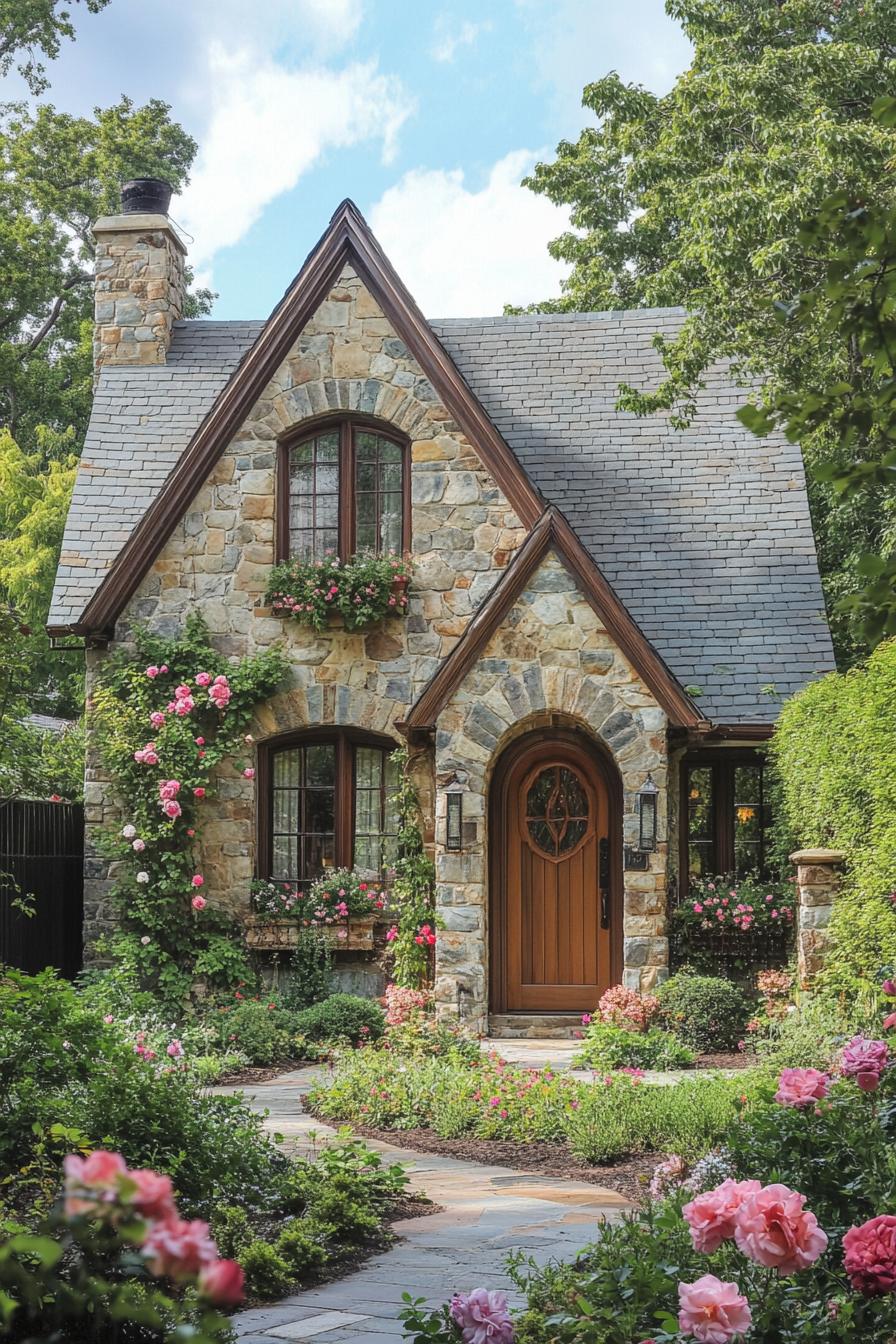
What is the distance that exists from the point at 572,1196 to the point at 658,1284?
3142 mm

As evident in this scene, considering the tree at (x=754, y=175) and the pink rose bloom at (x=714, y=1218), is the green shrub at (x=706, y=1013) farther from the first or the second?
the pink rose bloom at (x=714, y=1218)


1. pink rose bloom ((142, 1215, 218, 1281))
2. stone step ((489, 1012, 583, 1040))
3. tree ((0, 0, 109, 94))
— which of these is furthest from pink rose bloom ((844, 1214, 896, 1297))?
tree ((0, 0, 109, 94))

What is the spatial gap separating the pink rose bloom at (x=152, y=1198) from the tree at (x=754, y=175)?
8618 millimetres

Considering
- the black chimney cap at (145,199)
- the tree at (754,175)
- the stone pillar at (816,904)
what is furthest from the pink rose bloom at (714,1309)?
the black chimney cap at (145,199)

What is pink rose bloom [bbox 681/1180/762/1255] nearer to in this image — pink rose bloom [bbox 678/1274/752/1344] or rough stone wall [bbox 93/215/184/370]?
pink rose bloom [bbox 678/1274/752/1344]

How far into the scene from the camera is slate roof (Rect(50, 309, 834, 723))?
13.1 m

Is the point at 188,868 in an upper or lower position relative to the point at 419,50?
lower

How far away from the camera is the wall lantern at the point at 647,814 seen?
11586 millimetres

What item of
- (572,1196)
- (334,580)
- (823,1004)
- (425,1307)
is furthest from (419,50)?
(425,1307)

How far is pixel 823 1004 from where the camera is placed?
9445 mm

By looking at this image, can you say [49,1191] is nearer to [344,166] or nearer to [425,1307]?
[425,1307]

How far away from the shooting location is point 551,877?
41.1ft

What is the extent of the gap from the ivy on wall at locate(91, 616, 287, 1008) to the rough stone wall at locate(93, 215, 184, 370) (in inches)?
155

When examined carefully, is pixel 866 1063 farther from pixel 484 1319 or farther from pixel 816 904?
pixel 816 904
